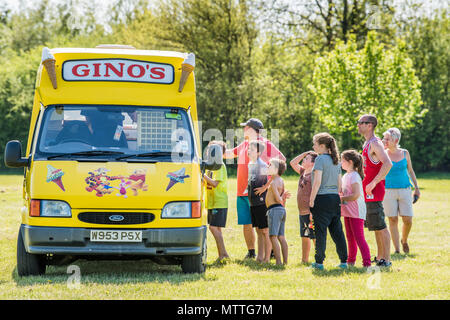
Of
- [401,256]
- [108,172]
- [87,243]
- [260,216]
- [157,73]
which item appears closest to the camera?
[87,243]

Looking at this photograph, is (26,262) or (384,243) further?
Result: (384,243)

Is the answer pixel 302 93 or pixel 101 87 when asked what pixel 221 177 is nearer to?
pixel 101 87

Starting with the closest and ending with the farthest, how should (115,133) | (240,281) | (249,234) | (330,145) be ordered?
1. (240,281)
2. (115,133)
3. (330,145)
4. (249,234)

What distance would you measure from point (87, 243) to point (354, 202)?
3634 mm

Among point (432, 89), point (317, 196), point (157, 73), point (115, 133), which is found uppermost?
point (432, 89)

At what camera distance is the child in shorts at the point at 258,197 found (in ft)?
30.3

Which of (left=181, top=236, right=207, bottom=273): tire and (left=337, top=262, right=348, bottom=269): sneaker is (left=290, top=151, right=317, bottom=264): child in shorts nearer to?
(left=337, top=262, right=348, bottom=269): sneaker

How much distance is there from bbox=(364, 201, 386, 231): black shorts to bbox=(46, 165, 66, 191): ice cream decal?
13.9 feet

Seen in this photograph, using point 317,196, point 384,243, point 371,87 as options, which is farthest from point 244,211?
point 371,87

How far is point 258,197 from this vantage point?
9242mm

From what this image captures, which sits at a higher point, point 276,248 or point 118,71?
point 118,71

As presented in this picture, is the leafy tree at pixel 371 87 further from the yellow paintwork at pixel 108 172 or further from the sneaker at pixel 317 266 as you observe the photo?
the yellow paintwork at pixel 108 172

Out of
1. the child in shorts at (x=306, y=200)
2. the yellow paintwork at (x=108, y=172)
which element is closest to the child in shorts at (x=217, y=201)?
the child in shorts at (x=306, y=200)

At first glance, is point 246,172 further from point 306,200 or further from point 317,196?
point 317,196
